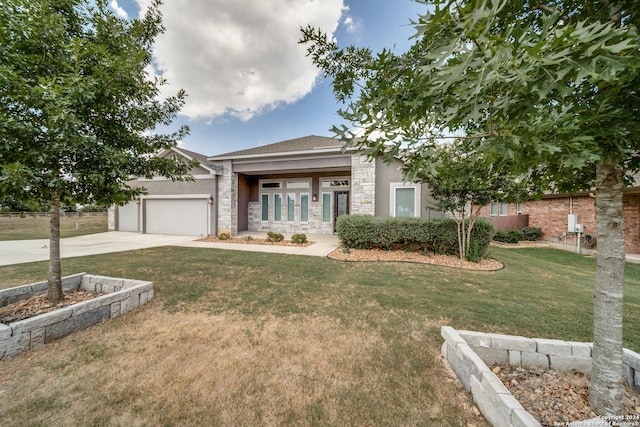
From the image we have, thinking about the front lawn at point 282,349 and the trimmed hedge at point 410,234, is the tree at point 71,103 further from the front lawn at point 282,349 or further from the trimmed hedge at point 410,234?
the trimmed hedge at point 410,234

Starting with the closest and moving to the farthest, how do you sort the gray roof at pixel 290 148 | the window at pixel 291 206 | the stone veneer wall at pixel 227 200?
the gray roof at pixel 290 148 → the stone veneer wall at pixel 227 200 → the window at pixel 291 206

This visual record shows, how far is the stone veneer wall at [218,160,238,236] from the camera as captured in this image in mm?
11734

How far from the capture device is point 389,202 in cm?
988

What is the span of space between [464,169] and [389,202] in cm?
806

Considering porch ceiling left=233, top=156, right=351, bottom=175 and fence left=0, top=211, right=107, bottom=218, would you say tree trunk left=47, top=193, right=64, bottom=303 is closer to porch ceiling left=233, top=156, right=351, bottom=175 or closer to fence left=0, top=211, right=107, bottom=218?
porch ceiling left=233, top=156, right=351, bottom=175

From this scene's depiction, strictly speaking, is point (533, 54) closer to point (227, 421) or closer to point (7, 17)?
point (227, 421)

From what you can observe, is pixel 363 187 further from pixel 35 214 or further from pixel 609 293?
pixel 35 214

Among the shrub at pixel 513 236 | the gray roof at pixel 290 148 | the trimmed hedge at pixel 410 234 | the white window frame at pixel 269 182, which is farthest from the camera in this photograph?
the white window frame at pixel 269 182

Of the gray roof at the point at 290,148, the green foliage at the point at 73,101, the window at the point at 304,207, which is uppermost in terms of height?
the gray roof at the point at 290,148

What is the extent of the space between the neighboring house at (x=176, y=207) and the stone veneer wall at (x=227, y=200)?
33cm

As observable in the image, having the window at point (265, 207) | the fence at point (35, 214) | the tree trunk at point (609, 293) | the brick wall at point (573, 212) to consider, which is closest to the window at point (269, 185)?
the window at point (265, 207)

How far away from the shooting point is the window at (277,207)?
535 inches

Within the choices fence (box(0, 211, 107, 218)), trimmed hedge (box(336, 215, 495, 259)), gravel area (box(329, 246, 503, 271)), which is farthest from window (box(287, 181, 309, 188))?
fence (box(0, 211, 107, 218))

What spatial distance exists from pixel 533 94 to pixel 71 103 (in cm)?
421
